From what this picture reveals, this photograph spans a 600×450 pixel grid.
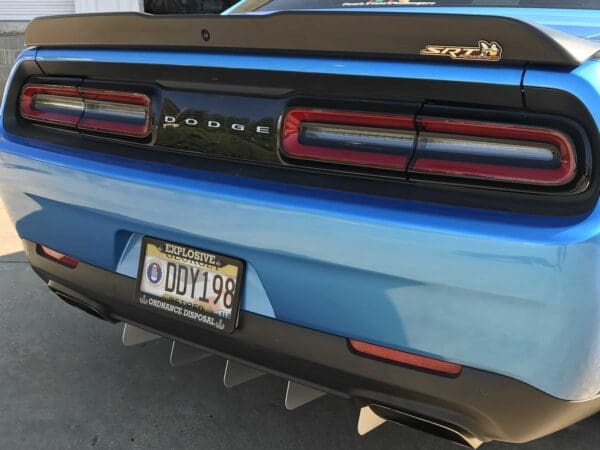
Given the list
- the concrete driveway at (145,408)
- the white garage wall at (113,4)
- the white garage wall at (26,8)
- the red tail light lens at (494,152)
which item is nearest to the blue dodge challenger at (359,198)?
the red tail light lens at (494,152)

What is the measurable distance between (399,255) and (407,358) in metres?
0.29

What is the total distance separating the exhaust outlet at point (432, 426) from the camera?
1.68m

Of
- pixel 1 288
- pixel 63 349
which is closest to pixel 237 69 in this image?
pixel 63 349

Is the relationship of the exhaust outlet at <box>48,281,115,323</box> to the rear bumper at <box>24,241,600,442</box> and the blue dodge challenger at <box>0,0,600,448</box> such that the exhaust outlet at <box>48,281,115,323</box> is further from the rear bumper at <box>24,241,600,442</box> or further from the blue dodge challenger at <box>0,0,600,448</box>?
the rear bumper at <box>24,241,600,442</box>

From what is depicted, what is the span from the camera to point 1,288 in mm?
3752

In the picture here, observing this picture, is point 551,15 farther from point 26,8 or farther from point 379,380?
point 26,8

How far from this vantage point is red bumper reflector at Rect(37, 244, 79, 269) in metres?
2.31

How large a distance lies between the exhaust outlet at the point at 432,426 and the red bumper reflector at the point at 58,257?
1.17 m

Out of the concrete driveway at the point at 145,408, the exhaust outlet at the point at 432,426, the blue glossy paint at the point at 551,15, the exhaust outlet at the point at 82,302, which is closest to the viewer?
the exhaust outlet at the point at 432,426

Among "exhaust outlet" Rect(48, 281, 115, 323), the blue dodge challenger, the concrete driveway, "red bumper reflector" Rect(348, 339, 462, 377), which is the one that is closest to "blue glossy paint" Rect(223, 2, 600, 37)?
Result: the blue dodge challenger

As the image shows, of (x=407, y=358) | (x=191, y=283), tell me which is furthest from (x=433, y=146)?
(x=191, y=283)

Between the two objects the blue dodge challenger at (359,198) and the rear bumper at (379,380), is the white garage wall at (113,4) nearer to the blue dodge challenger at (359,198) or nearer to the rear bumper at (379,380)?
the blue dodge challenger at (359,198)

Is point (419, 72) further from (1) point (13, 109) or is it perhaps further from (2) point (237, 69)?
(1) point (13, 109)

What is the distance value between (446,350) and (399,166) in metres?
0.46
